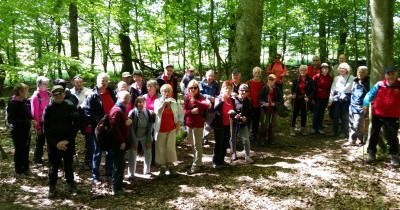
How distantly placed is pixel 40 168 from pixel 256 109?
16.4 feet

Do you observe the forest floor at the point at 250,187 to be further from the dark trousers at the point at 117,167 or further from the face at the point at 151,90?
the face at the point at 151,90

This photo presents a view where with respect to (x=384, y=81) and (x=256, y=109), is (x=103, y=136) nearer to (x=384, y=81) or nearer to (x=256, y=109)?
(x=256, y=109)

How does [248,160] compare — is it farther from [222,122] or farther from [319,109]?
[319,109]

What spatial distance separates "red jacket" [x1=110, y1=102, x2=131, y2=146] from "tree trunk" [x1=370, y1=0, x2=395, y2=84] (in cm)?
515

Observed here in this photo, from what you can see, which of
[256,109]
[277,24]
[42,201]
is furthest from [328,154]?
[277,24]

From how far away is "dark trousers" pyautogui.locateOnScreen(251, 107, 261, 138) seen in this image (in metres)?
8.63

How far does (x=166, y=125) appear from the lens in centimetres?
667

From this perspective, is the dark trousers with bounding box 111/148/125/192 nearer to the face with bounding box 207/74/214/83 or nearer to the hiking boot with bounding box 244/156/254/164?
the hiking boot with bounding box 244/156/254/164

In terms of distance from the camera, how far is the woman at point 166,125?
6586 millimetres

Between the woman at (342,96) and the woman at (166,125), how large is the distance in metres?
4.57

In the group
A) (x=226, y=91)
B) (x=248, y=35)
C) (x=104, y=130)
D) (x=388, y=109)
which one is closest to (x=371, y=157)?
(x=388, y=109)

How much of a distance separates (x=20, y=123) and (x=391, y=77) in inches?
284

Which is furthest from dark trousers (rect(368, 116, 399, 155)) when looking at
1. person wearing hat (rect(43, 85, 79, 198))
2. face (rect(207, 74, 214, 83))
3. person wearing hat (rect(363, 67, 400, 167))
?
person wearing hat (rect(43, 85, 79, 198))

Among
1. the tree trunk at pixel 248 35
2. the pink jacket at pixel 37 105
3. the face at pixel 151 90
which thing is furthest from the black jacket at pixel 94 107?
the tree trunk at pixel 248 35
